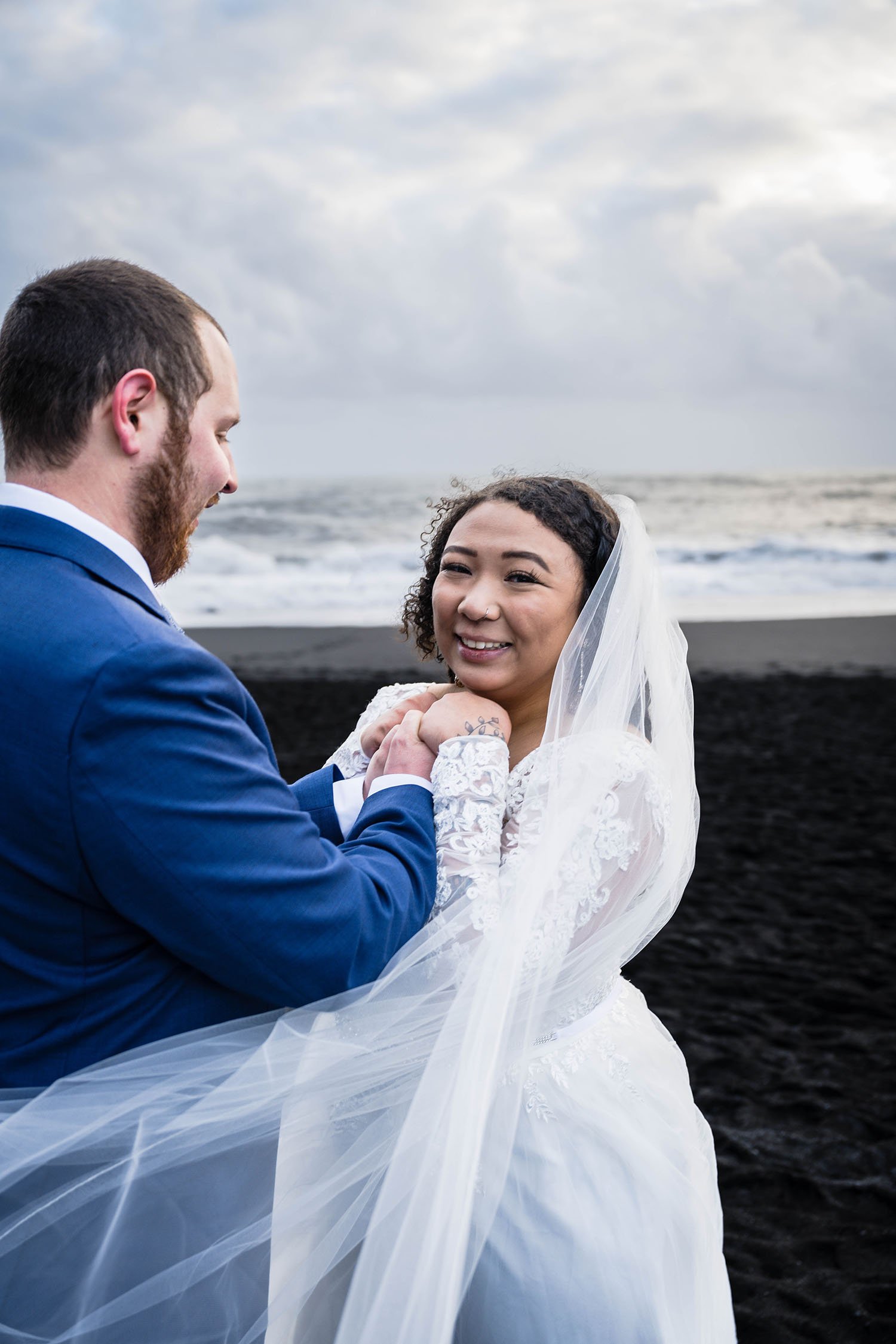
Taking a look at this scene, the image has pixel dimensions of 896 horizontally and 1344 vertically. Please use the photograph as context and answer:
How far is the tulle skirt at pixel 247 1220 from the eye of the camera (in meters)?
1.63

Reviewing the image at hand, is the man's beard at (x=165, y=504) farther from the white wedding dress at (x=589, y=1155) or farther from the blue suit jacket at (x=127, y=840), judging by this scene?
the white wedding dress at (x=589, y=1155)

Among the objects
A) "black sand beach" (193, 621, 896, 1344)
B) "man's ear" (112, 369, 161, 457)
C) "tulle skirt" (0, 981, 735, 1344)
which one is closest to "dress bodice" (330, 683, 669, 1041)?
"tulle skirt" (0, 981, 735, 1344)

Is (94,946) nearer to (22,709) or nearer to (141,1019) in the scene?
(141,1019)

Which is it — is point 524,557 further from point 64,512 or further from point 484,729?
point 64,512

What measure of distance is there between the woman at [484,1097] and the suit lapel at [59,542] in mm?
723

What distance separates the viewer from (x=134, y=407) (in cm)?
171

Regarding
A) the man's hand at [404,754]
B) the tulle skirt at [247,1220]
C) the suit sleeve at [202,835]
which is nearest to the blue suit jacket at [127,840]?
the suit sleeve at [202,835]

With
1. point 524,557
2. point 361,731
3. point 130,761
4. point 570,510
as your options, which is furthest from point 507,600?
point 130,761

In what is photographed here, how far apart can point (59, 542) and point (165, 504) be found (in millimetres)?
211

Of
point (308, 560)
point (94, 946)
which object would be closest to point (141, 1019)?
point (94, 946)

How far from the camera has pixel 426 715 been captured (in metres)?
2.24

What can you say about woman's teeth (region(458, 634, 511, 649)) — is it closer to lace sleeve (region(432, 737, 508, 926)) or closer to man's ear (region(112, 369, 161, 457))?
lace sleeve (region(432, 737, 508, 926))

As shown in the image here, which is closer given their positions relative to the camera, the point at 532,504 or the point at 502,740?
the point at 502,740

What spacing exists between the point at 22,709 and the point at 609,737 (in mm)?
1244
